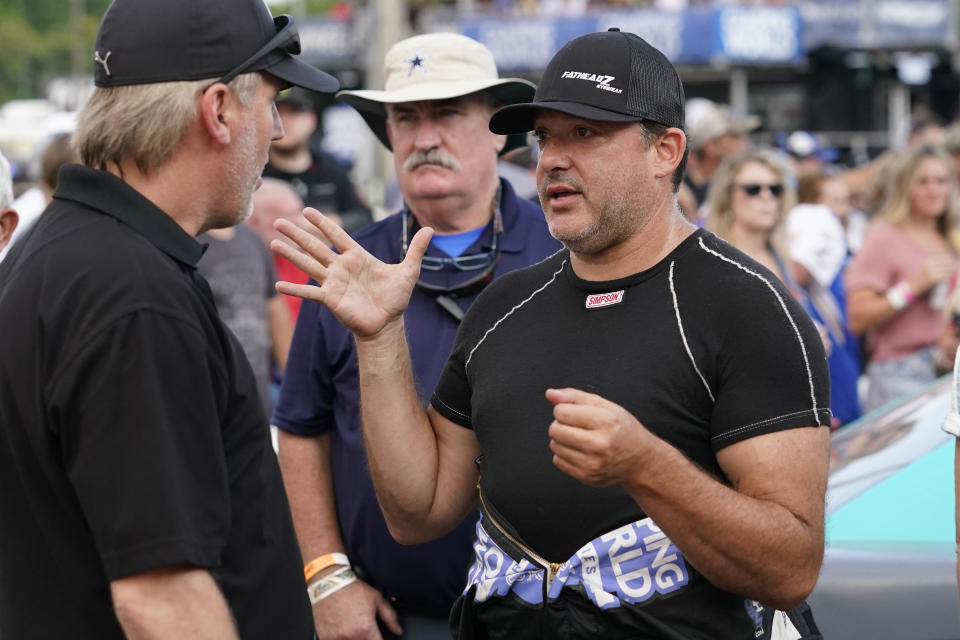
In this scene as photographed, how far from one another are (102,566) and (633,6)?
85.0ft

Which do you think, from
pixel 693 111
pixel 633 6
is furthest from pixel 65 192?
pixel 633 6

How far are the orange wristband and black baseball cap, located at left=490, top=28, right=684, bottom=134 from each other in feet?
4.50

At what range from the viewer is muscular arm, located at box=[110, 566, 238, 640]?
203 cm

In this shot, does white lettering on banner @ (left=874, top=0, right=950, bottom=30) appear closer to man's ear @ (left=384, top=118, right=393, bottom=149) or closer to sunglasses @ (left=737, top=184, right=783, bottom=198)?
sunglasses @ (left=737, top=184, right=783, bottom=198)

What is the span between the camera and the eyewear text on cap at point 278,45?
234cm

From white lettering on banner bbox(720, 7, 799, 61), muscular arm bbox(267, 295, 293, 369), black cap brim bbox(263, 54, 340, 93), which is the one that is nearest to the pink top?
muscular arm bbox(267, 295, 293, 369)

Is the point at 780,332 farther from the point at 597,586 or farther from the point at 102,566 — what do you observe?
the point at 102,566

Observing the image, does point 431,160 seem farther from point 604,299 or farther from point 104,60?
point 104,60

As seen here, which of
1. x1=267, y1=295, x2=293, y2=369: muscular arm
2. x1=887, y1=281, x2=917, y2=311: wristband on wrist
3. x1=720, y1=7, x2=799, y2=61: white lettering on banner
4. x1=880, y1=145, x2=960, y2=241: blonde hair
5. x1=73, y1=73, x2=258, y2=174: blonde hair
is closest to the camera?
x1=73, y1=73, x2=258, y2=174: blonde hair

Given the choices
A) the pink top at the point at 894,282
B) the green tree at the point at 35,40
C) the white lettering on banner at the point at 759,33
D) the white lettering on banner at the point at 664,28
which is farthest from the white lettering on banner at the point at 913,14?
the green tree at the point at 35,40

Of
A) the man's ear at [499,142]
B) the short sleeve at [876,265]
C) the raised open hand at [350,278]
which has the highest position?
the man's ear at [499,142]

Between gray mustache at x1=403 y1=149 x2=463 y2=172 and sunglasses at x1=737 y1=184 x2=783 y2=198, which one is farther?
sunglasses at x1=737 y1=184 x2=783 y2=198

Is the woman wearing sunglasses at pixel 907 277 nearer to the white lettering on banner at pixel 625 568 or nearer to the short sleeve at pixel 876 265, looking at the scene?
the short sleeve at pixel 876 265

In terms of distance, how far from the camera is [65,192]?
88.7 inches
